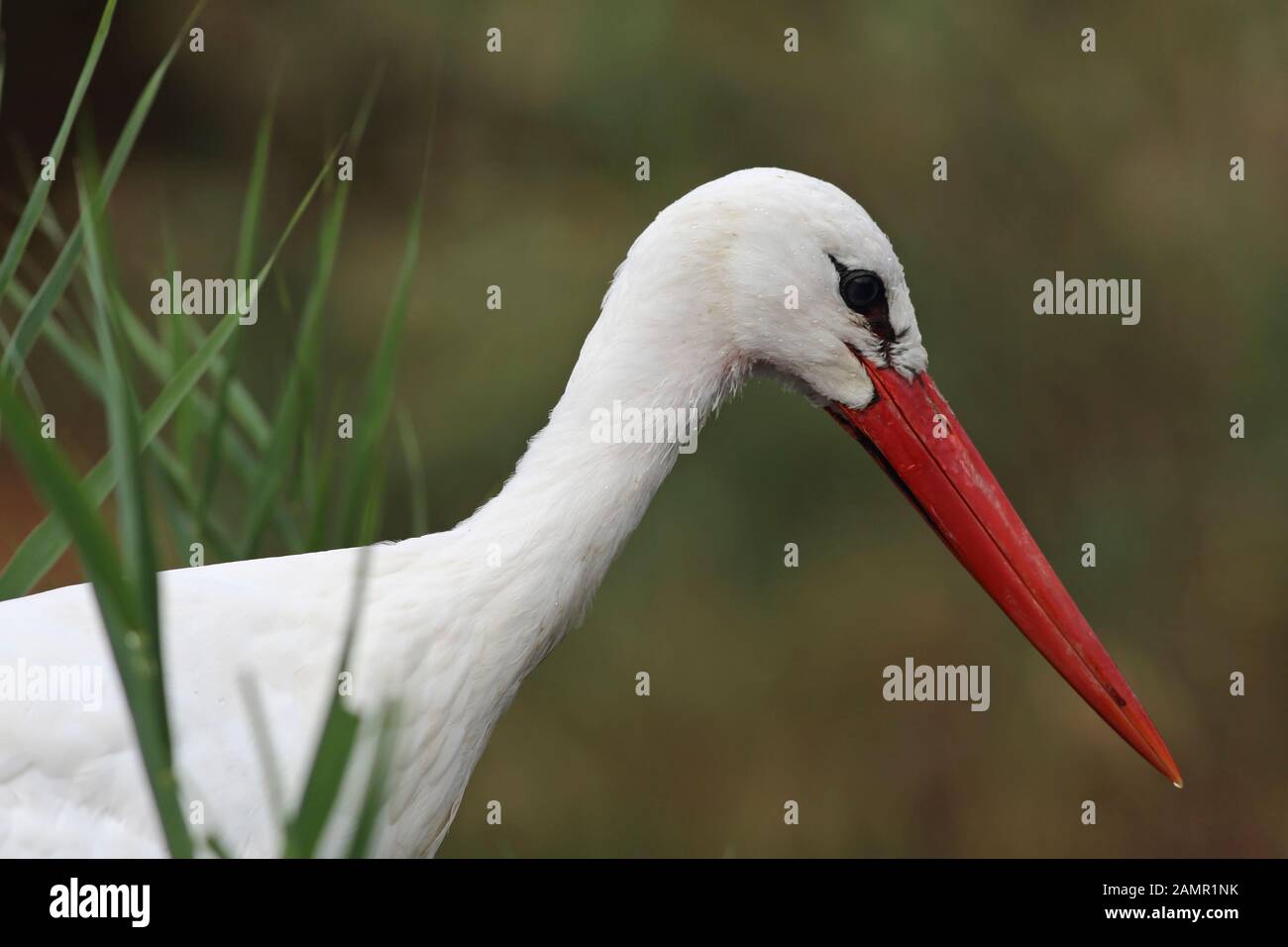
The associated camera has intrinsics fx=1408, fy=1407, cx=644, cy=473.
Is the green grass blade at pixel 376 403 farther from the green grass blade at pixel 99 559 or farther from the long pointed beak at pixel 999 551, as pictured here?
the green grass blade at pixel 99 559

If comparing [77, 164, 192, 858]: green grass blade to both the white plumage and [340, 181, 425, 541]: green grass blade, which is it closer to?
the white plumage

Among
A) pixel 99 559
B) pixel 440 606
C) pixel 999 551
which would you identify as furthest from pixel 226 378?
pixel 999 551

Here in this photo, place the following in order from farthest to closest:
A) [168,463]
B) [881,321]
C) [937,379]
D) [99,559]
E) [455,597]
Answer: [937,379], [168,463], [881,321], [455,597], [99,559]

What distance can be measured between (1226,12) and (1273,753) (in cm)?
359

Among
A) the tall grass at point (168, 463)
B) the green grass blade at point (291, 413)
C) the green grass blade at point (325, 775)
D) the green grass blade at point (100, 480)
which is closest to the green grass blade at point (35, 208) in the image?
the tall grass at point (168, 463)

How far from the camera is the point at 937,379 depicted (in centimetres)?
629

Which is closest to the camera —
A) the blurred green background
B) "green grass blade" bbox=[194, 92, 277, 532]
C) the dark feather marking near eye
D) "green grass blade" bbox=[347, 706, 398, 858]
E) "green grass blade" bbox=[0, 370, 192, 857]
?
"green grass blade" bbox=[0, 370, 192, 857]

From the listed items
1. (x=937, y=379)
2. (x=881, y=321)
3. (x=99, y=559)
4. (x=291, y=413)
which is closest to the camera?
(x=99, y=559)

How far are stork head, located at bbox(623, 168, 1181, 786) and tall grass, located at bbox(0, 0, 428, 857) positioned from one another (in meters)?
0.51

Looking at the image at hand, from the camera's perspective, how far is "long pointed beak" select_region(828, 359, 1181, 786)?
260 cm

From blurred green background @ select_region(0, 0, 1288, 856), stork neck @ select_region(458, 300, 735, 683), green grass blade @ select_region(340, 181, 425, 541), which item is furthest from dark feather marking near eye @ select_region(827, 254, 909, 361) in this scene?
blurred green background @ select_region(0, 0, 1288, 856)

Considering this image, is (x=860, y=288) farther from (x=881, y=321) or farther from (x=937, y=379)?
(x=937, y=379)

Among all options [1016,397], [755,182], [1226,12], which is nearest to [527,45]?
[1016,397]

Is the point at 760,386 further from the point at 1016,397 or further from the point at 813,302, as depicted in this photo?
the point at 813,302
